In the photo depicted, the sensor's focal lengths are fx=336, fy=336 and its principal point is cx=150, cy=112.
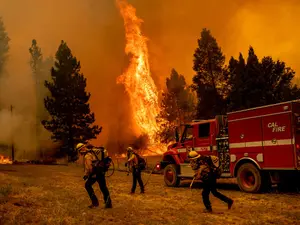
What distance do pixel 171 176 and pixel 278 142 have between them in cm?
614

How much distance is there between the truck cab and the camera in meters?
15.6

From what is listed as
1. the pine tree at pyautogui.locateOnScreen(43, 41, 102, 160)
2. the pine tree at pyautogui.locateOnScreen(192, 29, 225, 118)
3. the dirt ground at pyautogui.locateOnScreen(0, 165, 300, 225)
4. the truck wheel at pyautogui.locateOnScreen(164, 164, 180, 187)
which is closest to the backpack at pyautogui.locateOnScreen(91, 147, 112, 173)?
the dirt ground at pyautogui.locateOnScreen(0, 165, 300, 225)

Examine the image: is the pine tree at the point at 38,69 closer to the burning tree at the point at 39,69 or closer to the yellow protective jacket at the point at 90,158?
the burning tree at the point at 39,69

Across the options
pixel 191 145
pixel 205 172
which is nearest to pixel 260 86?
pixel 191 145

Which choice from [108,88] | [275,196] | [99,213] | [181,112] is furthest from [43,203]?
[108,88]

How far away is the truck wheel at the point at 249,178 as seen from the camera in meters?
13.4

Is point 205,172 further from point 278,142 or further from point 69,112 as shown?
point 69,112

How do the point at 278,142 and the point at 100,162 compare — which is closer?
the point at 100,162

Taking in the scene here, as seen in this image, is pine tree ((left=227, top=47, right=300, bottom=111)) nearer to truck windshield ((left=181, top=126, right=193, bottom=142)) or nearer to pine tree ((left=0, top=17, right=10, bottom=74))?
truck windshield ((left=181, top=126, right=193, bottom=142))

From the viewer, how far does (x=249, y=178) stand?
14031 mm

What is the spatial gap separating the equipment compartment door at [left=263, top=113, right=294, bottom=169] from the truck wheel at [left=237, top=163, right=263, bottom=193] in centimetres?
63

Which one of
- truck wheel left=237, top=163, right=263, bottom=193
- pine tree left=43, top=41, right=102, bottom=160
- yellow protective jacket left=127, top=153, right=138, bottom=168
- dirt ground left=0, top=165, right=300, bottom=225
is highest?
pine tree left=43, top=41, right=102, bottom=160

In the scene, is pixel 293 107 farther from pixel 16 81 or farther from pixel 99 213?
pixel 16 81

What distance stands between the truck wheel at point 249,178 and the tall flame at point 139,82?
130 feet
